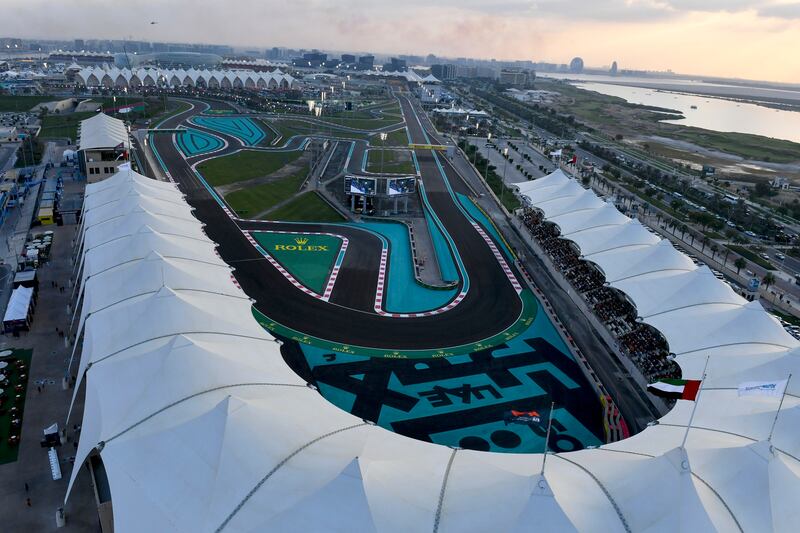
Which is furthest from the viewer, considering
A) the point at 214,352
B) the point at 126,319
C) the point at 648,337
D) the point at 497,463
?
the point at 648,337

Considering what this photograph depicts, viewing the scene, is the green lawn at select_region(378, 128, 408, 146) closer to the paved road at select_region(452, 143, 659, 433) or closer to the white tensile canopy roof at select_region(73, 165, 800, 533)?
the paved road at select_region(452, 143, 659, 433)

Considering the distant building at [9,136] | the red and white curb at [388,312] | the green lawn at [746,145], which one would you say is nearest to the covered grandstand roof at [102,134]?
the distant building at [9,136]

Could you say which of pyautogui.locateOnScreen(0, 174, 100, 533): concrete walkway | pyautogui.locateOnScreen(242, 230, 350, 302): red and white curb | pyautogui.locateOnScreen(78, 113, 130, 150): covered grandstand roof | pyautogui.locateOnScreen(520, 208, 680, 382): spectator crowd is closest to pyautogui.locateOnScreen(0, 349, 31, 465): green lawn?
pyautogui.locateOnScreen(0, 174, 100, 533): concrete walkway

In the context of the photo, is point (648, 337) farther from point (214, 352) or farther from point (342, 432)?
point (214, 352)

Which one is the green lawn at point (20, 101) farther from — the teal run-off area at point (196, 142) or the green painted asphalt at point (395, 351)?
the green painted asphalt at point (395, 351)

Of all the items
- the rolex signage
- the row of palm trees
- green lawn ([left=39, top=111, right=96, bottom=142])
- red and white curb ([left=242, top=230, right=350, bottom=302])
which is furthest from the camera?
green lawn ([left=39, top=111, right=96, bottom=142])

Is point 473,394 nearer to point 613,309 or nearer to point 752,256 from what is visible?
point 613,309

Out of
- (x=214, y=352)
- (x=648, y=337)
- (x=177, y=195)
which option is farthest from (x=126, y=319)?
(x=648, y=337)

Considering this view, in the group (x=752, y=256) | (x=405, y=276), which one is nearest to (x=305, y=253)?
(x=405, y=276)
